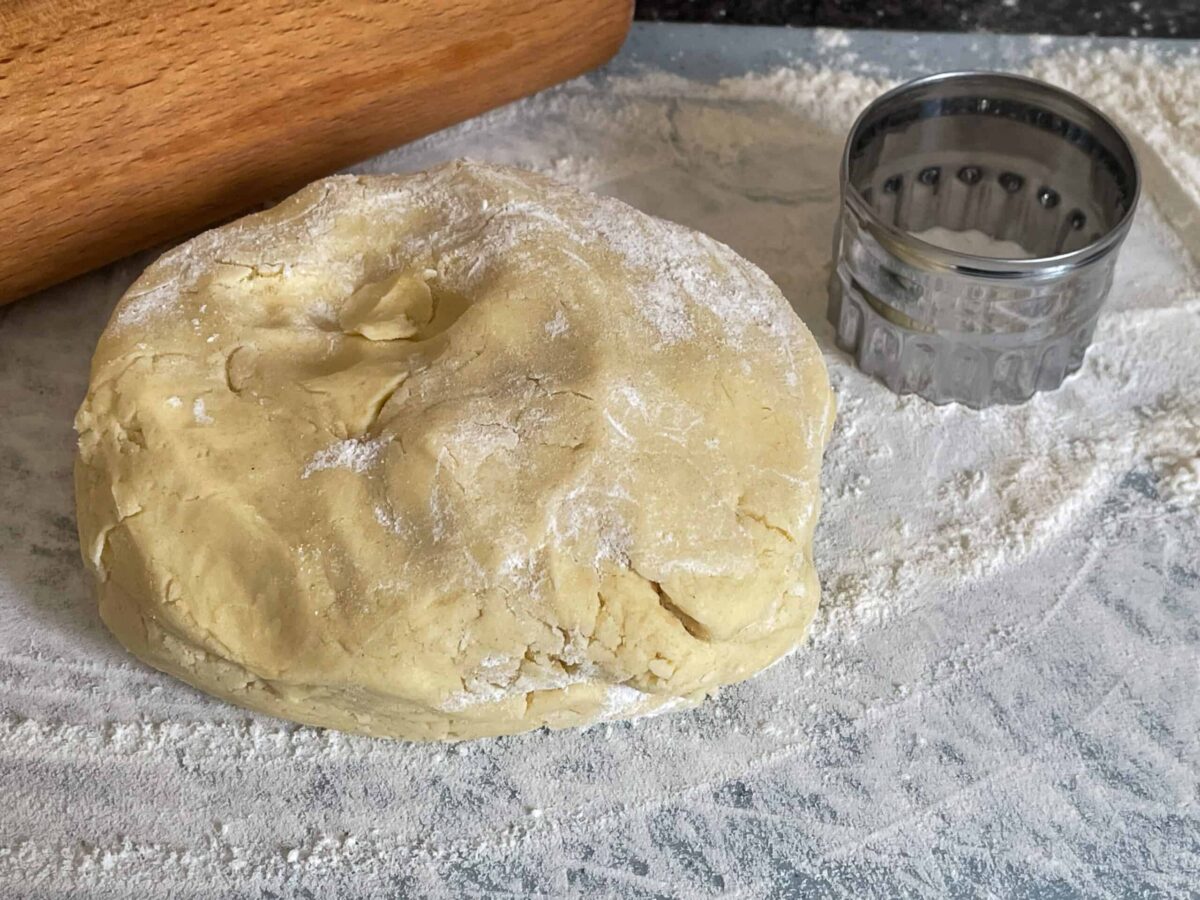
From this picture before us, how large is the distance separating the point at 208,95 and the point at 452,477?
2.24 ft

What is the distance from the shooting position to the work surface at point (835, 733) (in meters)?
1.26

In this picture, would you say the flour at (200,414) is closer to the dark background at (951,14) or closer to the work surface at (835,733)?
the work surface at (835,733)

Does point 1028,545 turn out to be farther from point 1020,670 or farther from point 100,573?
point 100,573

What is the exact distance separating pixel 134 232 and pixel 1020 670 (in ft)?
4.17

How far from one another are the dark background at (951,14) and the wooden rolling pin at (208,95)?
0.28 metres

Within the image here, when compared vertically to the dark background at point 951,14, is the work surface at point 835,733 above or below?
below

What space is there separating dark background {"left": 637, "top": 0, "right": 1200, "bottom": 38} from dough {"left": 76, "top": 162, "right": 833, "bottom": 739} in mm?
863

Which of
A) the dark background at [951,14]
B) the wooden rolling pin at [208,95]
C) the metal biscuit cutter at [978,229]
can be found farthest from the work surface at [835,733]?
the dark background at [951,14]

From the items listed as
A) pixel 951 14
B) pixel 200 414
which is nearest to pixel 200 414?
pixel 200 414

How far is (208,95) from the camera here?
154cm

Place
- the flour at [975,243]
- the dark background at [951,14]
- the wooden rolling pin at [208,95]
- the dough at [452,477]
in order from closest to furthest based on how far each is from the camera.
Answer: the dough at [452,477], the wooden rolling pin at [208,95], the flour at [975,243], the dark background at [951,14]

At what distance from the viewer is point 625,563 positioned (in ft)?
3.90

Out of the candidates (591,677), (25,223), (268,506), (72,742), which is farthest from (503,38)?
(72,742)

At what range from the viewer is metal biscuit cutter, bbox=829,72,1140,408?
58.0 inches
